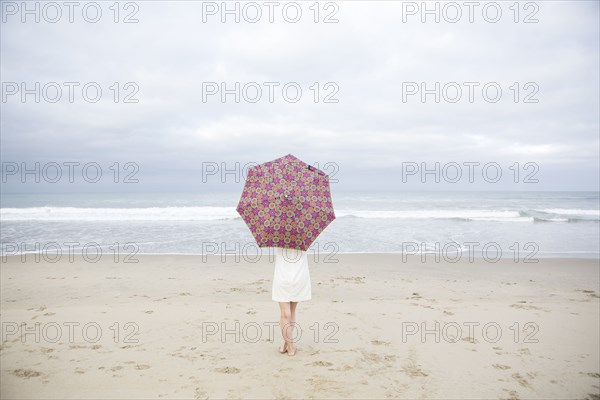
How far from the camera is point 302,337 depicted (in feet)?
18.0

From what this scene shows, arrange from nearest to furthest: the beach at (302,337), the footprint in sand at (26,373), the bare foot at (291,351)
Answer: the beach at (302,337)
the footprint in sand at (26,373)
the bare foot at (291,351)

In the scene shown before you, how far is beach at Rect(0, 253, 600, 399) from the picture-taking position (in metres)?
4.13

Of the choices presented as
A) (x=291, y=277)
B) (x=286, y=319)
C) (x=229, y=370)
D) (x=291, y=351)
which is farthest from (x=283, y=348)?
(x=291, y=277)

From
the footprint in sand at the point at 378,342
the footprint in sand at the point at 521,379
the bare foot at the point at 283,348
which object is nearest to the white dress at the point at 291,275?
the bare foot at the point at 283,348

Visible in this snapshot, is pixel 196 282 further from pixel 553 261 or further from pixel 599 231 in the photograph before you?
pixel 599 231

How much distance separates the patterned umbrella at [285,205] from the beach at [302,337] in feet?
5.65

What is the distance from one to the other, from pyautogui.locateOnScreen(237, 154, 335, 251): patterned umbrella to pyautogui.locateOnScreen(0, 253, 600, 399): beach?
5.65ft

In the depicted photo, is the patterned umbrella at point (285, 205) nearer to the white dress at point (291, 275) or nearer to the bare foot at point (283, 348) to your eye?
the white dress at point (291, 275)

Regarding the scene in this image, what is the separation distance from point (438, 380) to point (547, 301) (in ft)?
15.7

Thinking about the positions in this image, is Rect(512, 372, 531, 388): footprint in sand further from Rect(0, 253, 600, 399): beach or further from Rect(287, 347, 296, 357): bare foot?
Rect(287, 347, 296, 357): bare foot

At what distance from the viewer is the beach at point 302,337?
4.13m

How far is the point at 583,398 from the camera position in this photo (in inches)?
157

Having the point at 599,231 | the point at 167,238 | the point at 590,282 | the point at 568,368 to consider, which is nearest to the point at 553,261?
the point at 590,282

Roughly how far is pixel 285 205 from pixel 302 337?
245 cm
